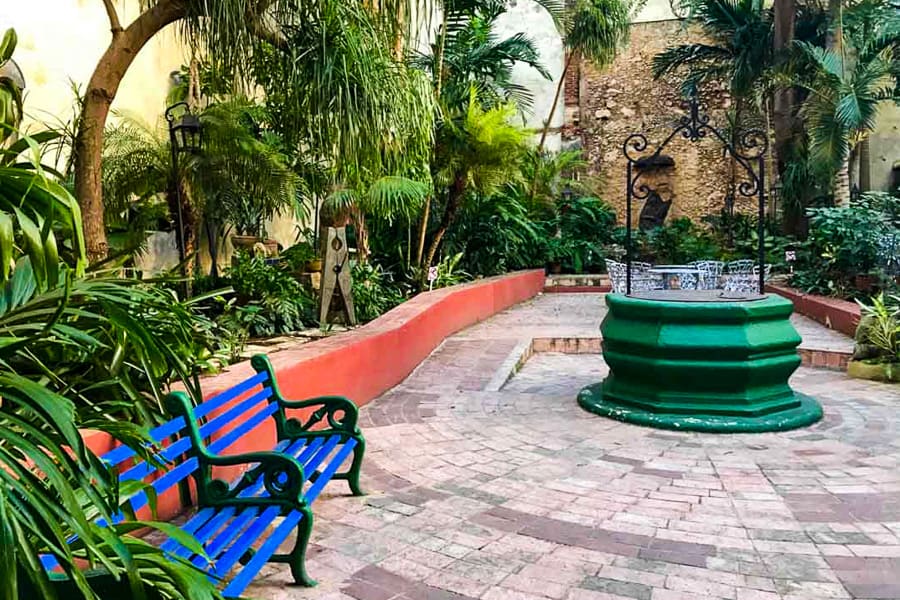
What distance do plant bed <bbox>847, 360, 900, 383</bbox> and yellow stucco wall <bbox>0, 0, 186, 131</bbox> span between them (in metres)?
6.63

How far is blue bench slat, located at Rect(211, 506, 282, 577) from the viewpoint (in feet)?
6.54

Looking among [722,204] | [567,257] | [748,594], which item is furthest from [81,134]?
[722,204]

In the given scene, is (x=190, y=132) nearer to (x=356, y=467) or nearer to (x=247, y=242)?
(x=247, y=242)

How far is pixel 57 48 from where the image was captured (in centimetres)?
696

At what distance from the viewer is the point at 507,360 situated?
6695 mm

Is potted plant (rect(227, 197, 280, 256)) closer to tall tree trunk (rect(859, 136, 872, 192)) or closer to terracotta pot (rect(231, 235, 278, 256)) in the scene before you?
terracotta pot (rect(231, 235, 278, 256))

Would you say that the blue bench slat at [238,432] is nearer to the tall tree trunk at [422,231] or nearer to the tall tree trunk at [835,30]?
the tall tree trunk at [422,231]

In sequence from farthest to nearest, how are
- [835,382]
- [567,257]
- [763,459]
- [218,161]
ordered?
[567,257]
[218,161]
[835,382]
[763,459]

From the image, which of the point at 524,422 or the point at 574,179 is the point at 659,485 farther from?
the point at 574,179

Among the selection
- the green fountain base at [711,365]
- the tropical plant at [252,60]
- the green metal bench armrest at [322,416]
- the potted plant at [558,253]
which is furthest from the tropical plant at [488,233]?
the green metal bench armrest at [322,416]

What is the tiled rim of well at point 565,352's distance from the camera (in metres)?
6.20

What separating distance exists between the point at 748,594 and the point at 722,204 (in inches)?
644

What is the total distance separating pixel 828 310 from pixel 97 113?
26.4 ft

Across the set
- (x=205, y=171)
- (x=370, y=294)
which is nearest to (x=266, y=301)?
(x=205, y=171)
